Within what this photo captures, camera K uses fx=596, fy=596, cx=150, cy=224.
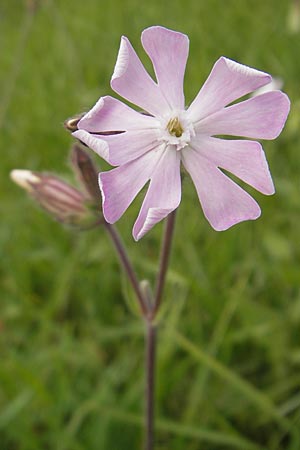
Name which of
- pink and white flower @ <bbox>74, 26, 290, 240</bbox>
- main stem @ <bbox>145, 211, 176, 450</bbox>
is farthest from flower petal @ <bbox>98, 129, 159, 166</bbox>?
main stem @ <bbox>145, 211, 176, 450</bbox>

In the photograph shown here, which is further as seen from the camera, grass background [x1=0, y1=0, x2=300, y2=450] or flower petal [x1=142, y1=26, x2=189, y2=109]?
grass background [x1=0, y1=0, x2=300, y2=450]

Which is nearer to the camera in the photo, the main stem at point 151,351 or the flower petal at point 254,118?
the flower petal at point 254,118

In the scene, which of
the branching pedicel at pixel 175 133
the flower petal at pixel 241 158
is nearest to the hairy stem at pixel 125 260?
the branching pedicel at pixel 175 133

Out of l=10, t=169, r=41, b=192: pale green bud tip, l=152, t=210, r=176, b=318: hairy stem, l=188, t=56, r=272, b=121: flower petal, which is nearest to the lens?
l=188, t=56, r=272, b=121: flower petal

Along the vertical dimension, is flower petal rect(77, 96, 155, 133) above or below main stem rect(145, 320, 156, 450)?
above

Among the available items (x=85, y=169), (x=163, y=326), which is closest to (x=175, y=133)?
(x=85, y=169)

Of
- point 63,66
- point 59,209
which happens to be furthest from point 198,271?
point 63,66

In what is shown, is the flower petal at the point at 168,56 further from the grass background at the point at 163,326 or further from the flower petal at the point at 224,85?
the grass background at the point at 163,326

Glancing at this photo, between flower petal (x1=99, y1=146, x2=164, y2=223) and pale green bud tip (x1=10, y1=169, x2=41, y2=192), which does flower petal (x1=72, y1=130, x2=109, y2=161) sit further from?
pale green bud tip (x1=10, y1=169, x2=41, y2=192)
